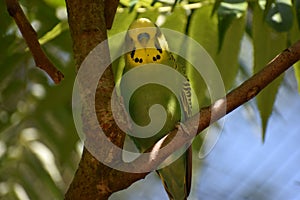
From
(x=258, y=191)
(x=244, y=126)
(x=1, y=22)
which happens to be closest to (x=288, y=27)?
(x=1, y=22)

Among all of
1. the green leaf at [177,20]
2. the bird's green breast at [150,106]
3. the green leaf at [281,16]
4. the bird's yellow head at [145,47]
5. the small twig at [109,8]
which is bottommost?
the bird's green breast at [150,106]

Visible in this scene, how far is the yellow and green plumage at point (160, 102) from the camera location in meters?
1.00

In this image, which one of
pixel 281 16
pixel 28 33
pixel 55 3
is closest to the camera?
pixel 28 33

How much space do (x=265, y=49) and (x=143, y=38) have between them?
19 centimetres

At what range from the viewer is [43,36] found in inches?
38.1

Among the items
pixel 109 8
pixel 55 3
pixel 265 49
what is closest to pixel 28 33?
pixel 109 8

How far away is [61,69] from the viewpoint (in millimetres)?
987

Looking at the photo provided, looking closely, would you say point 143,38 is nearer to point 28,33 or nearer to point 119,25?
point 119,25

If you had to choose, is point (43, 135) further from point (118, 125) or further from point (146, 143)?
point (118, 125)

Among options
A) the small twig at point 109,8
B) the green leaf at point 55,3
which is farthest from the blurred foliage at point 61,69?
the small twig at point 109,8

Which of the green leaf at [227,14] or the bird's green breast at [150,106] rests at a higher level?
the green leaf at [227,14]

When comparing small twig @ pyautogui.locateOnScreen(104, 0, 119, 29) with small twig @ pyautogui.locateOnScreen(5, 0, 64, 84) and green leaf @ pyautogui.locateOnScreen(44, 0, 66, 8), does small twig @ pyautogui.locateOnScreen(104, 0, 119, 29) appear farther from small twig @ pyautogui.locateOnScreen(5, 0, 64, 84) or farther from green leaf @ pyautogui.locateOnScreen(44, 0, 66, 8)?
green leaf @ pyautogui.locateOnScreen(44, 0, 66, 8)

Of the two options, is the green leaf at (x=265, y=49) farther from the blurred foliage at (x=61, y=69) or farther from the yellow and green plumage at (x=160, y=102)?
the yellow and green plumage at (x=160, y=102)

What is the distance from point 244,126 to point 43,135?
62 cm
